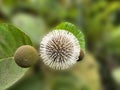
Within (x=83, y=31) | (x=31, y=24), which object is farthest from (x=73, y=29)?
(x=83, y=31)

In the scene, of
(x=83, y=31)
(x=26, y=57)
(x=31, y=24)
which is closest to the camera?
(x=26, y=57)

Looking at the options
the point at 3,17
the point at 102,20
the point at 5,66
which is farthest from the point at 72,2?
the point at 5,66

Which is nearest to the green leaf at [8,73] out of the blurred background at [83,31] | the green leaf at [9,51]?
the green leaf at [9,51]

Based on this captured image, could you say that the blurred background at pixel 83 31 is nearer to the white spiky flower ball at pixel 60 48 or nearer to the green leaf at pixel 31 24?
the green leaf at pixel 31 24

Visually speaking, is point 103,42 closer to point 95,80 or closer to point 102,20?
point 102,20

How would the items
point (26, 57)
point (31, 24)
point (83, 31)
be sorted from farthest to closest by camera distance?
point (83, 31)
point (31, 24)
point (26, 57)

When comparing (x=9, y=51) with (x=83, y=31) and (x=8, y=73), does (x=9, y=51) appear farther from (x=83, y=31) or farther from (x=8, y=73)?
(x=83, y=31)

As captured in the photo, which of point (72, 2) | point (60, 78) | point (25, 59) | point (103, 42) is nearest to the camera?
point (25, 59)

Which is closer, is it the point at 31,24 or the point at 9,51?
the point at 9,51

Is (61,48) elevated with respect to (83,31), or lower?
lower
